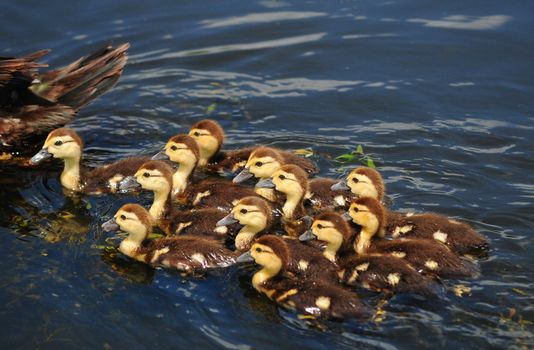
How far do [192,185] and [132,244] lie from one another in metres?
1.27

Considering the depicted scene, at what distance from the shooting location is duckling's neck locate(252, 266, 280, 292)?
6.71 meters

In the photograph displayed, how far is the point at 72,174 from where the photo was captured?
8422 millimetres

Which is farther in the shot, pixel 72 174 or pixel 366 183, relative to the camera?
pixel 72 174

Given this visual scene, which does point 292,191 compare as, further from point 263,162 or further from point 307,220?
point 263,162

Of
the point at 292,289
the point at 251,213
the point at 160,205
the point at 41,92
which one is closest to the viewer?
the point at 292,289

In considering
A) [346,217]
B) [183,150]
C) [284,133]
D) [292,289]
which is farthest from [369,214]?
[284,133]

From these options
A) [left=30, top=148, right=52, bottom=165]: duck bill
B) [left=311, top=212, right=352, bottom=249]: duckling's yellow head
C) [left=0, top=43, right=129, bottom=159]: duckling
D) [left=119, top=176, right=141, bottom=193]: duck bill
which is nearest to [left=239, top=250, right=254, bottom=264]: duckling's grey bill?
[left=311, top=212, right=352, bottom=249]: duckling's yellow head

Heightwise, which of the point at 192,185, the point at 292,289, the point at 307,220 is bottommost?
the point at 292,289

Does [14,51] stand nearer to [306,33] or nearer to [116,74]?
[116,74]

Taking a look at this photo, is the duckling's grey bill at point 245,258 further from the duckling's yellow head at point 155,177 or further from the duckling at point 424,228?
the duckling's yellow head at point 155,177

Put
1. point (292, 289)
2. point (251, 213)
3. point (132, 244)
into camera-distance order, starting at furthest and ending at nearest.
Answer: point (132, 244)
point (251, 213)
point (292, 289)

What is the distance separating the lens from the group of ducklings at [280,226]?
21.7 feet

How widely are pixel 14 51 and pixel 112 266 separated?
5.09 m

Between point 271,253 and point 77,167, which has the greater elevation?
point 77,167
